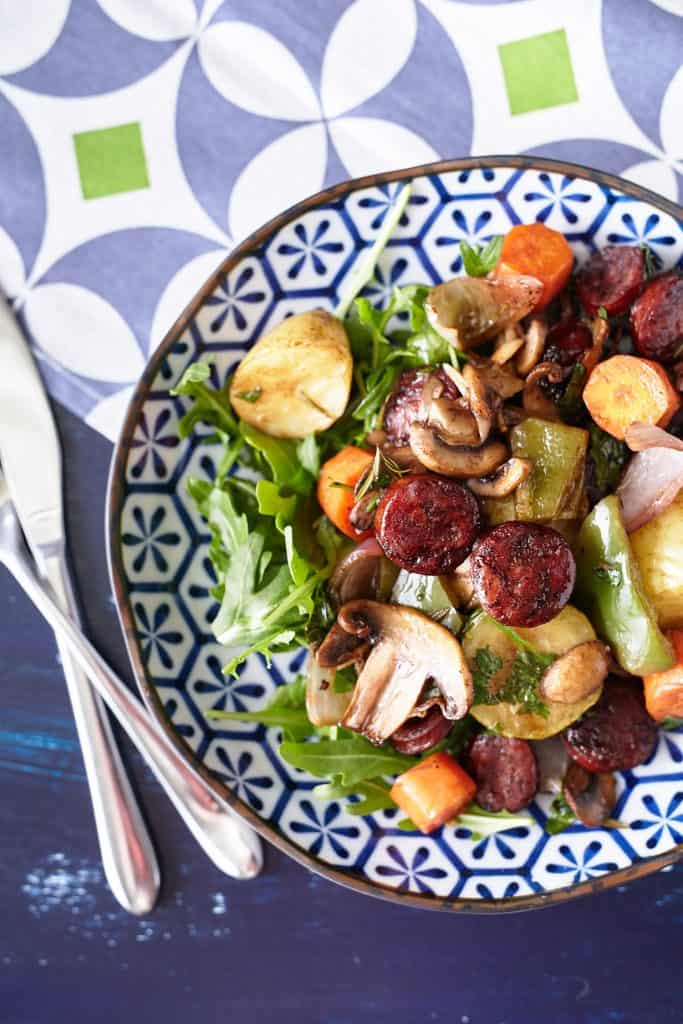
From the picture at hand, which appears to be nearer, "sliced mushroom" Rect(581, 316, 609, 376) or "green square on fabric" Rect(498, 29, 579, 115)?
"sliced mushroom" Rect(581, 316, 609, 376)

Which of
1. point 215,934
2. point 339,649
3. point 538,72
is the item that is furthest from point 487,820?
point 538,72

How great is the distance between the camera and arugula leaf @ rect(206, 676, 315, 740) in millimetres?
2246

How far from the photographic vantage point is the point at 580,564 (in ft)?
6.42

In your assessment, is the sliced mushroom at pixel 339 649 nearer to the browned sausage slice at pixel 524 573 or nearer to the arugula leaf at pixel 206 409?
the browned sausage slice at pixel 524 573

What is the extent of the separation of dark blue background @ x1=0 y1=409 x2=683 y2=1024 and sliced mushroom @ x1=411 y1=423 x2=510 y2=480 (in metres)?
0.99

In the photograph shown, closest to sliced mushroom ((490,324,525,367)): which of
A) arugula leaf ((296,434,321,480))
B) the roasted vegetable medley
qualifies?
the roasted vegetable medley

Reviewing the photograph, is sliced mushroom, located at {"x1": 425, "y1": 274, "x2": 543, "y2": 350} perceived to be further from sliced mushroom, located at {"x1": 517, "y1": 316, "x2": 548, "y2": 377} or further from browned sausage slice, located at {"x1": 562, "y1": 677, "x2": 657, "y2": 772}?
browned sausage slice, located at {"x1": 562, "y1": 677, "x2": 657, "y2": 772}

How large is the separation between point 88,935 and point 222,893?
1.41 feet

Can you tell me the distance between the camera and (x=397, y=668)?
2.02m

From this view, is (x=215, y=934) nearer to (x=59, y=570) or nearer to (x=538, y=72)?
(x=59, y=570)

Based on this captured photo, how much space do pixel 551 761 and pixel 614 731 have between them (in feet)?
0.67

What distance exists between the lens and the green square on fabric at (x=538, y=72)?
229cm

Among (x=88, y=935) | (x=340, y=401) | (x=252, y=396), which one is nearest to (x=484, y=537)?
(x=340, y=401)

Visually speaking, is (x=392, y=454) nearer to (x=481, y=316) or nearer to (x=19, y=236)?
(x=481, y=316)
